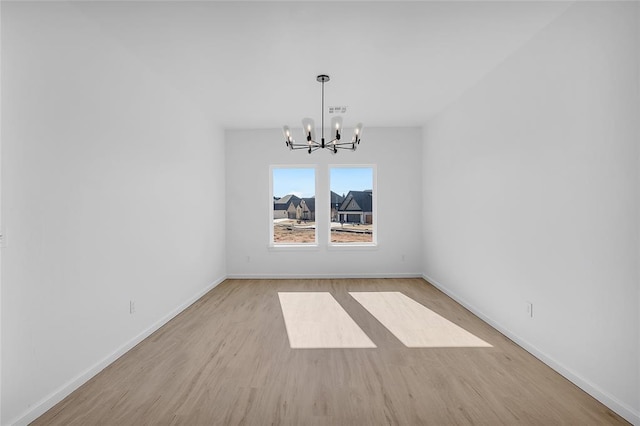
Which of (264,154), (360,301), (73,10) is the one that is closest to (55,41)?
(73,10)

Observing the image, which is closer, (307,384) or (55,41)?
(55,41)

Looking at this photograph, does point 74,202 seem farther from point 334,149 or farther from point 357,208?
point 357,208

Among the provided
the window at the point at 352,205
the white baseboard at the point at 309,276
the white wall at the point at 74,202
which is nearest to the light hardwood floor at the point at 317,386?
the white wall at the point at 74,202

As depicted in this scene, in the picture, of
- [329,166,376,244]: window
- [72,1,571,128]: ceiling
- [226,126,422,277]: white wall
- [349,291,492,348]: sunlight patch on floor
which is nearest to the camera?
[72,1,571,128]: ceiling

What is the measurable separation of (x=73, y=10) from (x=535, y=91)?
364 centimetres

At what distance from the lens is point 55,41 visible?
6.64ft

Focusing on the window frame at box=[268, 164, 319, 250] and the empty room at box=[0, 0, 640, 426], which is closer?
the empty room at box=[0, 0, 640, 426]

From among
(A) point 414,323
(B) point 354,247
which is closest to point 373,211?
(B) point 354,247

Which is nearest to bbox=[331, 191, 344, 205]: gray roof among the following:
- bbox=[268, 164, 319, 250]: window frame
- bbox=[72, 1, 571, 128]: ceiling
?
bbox=[268, 164, 319, 250]: window frame

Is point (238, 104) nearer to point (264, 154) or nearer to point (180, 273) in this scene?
point (264, 154)

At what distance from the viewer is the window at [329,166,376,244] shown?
18.1 ft

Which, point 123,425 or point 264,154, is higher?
point 264,154

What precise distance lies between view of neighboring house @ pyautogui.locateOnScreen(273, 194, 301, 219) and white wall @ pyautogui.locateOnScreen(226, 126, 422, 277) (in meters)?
0.26

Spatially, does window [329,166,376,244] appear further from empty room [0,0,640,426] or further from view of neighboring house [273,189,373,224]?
empty room [0,0,640,426]
